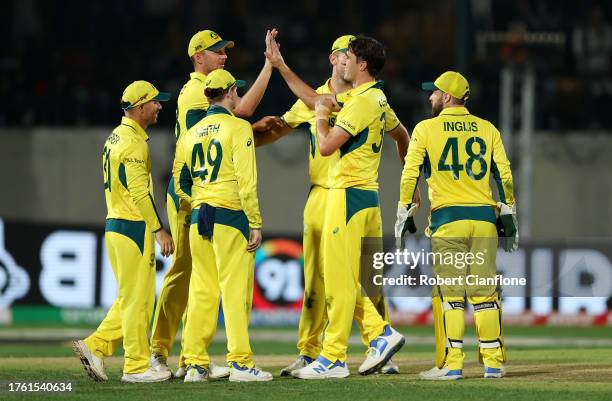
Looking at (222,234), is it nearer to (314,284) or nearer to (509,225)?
(314,284)

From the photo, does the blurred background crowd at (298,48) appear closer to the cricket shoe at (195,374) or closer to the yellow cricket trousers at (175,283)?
the yellow cricket trousers at (175,283)

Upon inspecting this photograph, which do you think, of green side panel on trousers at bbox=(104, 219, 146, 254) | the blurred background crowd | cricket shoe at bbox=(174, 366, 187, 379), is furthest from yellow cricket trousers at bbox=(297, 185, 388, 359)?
the blurred background crowd

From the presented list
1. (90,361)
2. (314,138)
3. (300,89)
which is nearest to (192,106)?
(300,89)

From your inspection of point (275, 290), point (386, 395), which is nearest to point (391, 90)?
point (275, 290)

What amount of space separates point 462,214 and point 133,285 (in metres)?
2.70

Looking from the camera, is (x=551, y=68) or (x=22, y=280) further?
(x=551, y=68)

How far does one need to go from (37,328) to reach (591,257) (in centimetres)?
871

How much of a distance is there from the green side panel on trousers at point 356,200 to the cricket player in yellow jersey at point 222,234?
783 mm

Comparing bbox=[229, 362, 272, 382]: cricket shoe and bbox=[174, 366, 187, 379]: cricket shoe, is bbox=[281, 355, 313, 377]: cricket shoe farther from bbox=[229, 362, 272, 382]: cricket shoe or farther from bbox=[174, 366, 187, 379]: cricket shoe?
bbox=[174, 366, 187, 379]: cricket shoe

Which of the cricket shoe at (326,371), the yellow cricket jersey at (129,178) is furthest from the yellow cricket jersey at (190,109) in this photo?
the cricket shoe at (326,371)

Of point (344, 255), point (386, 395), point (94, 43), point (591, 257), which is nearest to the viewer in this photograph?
point (386, 395)

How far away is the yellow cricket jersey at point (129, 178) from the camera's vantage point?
1036cm

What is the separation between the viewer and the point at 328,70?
2484 cm

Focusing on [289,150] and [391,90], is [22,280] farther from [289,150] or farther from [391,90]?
[391,90]
